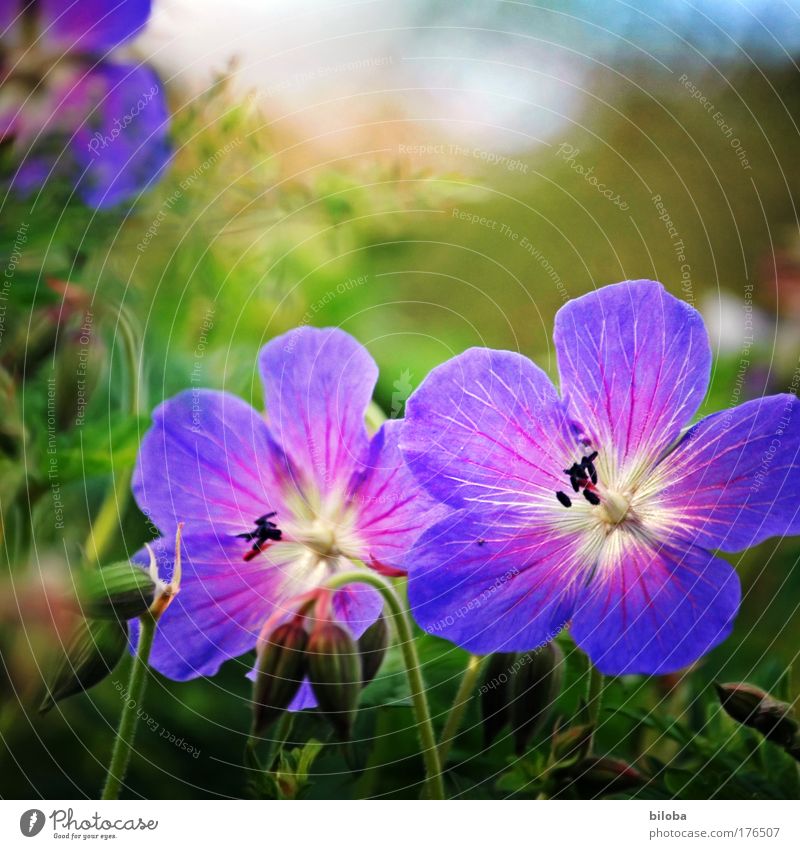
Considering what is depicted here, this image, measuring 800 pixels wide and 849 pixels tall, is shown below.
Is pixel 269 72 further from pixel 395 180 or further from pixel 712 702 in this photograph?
pixel 712 702

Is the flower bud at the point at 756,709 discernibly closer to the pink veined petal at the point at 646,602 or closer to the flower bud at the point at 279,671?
the pink veined petal at the point at 646,602

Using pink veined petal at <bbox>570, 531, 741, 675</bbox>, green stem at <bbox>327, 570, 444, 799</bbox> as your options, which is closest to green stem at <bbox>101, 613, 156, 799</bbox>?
green stem at <bbox>327, 570, 444, 799</bbox>

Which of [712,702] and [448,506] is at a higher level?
[448,506]

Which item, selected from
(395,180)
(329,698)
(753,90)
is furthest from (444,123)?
(329,698)

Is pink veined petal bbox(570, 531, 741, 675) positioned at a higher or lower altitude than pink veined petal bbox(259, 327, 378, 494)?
lower
